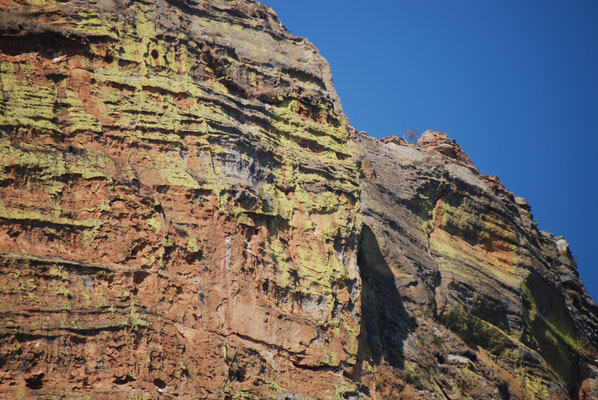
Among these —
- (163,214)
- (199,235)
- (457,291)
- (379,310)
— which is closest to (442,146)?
(457,291)

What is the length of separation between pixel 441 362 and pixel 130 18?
54.6ft

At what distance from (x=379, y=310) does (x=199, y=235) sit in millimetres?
10282

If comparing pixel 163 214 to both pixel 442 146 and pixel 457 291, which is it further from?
pixel 442 146

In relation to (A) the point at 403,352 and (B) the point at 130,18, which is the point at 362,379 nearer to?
(A) the point at 403,352

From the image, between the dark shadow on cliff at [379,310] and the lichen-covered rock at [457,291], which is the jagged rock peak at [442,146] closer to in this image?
the lichen-covered rock at [457,291]

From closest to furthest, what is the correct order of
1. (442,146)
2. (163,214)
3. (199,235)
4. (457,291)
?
(163,214) < (199,235) < (457,291) < (442,146)

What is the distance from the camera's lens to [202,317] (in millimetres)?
24422

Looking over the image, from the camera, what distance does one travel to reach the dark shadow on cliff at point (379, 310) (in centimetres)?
3130

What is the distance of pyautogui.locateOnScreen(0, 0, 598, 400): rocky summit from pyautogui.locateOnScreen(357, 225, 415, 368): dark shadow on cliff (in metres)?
0.10

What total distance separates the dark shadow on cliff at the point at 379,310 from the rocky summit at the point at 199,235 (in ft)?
0.31

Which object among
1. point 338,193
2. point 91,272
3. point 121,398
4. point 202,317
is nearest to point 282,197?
point 338,193

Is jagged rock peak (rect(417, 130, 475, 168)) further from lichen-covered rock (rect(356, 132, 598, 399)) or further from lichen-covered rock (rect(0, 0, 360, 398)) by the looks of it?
lichen-covered rock (rect(0, 0, 360, 398))

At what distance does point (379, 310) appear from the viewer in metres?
33.5

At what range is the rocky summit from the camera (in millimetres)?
22484
